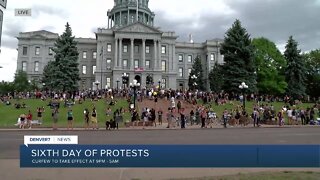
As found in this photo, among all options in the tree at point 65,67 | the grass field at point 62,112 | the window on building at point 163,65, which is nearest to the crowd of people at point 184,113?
the grass field at point 62,112

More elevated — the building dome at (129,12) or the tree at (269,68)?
the building dome at (129,12)

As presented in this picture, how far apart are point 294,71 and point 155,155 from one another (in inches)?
2188

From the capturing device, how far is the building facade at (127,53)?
85312mm

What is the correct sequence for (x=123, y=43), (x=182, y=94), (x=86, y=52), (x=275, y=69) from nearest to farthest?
(x=182, y=94)
(x=275, y=69)
(x=123, y=43)
(x=86, y=52)

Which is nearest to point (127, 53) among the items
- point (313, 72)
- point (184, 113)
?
point (313, 72)

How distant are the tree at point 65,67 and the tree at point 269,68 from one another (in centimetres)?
3438

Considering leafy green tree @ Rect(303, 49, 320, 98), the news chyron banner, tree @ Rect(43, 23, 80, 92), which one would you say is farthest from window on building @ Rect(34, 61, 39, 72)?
the news chyron banner

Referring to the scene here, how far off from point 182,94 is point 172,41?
4674 centimetres

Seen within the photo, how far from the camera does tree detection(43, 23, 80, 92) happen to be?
57219 mm

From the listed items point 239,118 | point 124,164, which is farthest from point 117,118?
point 124,164

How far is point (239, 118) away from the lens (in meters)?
30.8

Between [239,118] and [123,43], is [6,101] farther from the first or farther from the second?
[123,43]

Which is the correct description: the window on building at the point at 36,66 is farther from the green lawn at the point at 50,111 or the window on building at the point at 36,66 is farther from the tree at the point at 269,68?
the tree at the point at 269,68

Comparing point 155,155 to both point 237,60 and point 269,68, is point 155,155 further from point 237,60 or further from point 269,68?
point 269,68
